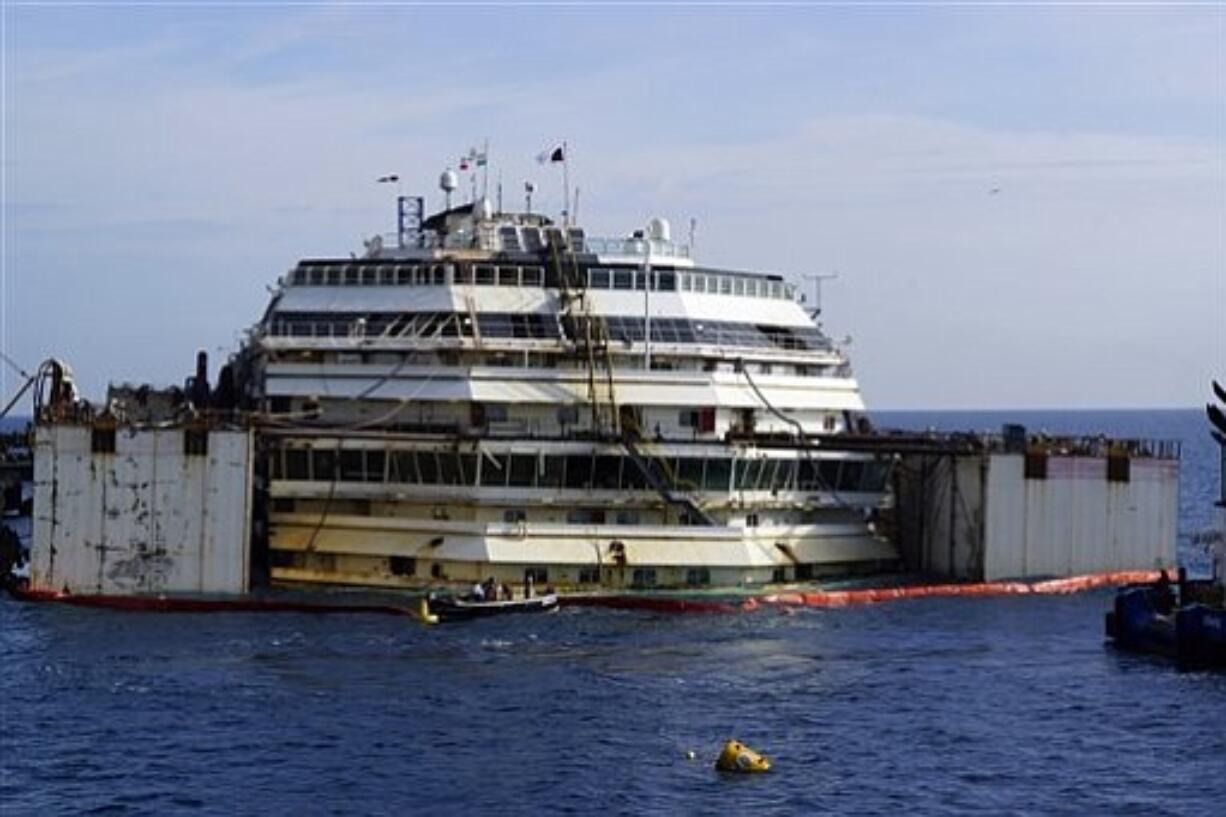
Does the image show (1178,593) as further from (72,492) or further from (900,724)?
(72,492)

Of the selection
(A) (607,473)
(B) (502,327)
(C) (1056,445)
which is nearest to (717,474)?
(A) (607,473)

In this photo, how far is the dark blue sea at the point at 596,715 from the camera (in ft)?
155

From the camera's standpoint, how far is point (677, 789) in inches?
1868

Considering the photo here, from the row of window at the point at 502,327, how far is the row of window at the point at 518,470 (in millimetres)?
4789

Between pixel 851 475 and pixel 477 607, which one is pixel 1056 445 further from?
pixel 477 607

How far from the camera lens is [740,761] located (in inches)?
1933

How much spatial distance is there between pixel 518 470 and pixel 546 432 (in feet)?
7.20

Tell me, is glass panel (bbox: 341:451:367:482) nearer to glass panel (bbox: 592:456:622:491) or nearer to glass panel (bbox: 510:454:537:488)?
glass panel (bbox: 510:454:537:488)

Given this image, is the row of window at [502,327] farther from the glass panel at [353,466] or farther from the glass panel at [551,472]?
the glass panel at [551,472]

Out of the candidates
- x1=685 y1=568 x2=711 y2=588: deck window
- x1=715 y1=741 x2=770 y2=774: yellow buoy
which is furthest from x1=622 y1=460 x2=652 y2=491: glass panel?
x1=715 y1=741 x2=770 y2=774: yellow buoy

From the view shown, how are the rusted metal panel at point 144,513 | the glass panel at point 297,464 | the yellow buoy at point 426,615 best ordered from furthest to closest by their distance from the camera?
the glass panel at point 297,464 → the rusted metal panel at point 144,513 → the yellow buoy at point 426,615

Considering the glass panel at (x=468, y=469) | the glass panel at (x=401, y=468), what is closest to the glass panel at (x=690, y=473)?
the glass panel at (x=468, y=469)

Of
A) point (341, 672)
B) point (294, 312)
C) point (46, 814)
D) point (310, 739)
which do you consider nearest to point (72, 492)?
point (294, 312)

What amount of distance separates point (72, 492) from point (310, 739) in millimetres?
25111
